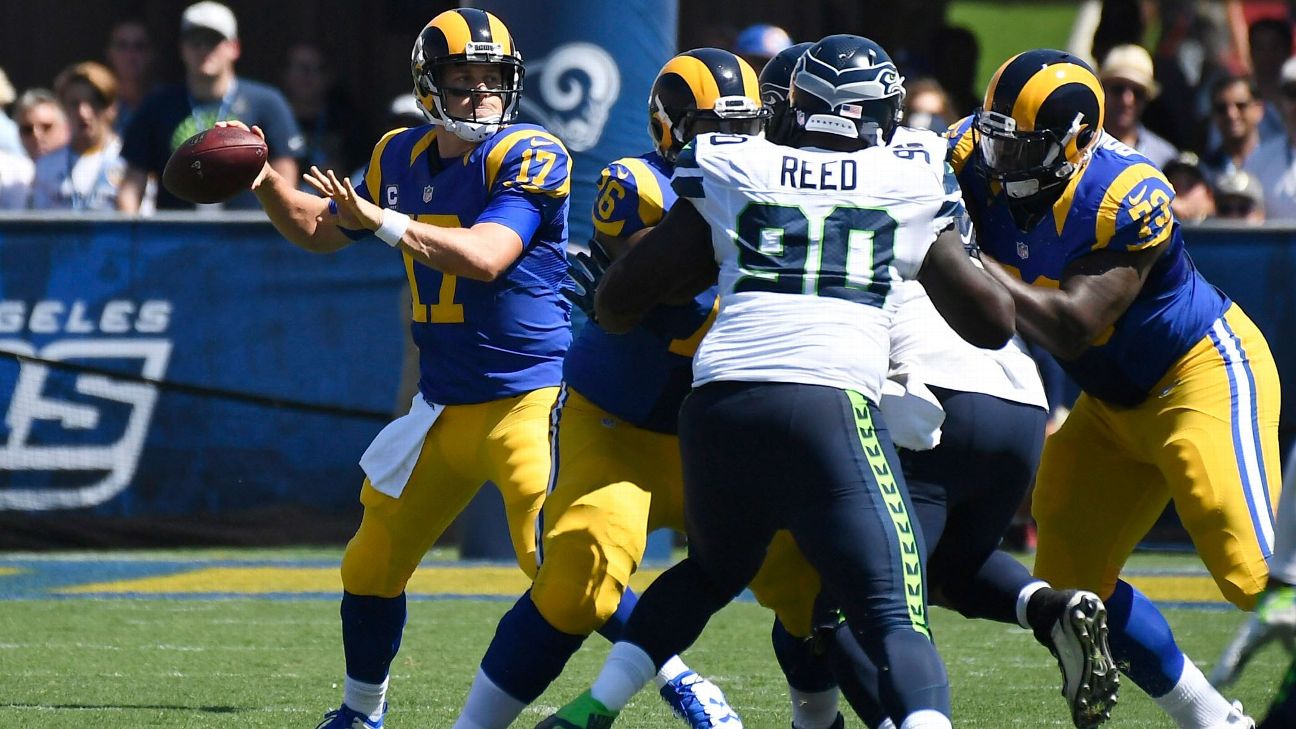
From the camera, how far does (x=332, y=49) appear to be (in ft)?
39.8

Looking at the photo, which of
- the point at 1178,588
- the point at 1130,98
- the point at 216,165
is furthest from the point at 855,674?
the point at 1130,98

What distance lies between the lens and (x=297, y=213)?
16.6 feet

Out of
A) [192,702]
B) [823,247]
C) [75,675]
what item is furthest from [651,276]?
[75,675]

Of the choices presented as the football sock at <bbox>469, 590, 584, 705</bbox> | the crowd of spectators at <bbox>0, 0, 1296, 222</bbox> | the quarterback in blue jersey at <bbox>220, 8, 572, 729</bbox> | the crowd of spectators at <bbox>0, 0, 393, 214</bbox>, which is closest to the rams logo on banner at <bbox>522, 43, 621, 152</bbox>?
the crowd of spectators at <bbox>0, 0, 1296, 222</bbox>

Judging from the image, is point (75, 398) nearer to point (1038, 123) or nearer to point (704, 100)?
point (704, 100)

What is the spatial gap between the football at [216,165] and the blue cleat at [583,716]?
5.65 ft

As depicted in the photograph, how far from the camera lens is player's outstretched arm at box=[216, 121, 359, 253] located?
5.02 meters

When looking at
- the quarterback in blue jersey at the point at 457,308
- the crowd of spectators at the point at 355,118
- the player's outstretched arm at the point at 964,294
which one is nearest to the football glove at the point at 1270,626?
the player's outstretched arm at the point at 964,294

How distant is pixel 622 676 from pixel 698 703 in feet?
2.69

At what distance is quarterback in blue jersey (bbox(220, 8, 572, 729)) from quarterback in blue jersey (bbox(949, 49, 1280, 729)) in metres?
Result: 1.11

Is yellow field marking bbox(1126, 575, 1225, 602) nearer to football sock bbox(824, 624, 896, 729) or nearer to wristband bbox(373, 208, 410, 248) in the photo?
football sock bbox(824, 624, 896, 729)

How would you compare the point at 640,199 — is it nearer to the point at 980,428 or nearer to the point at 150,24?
the point at 980,428

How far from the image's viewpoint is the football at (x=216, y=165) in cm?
486

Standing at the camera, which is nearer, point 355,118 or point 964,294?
point 964,294
